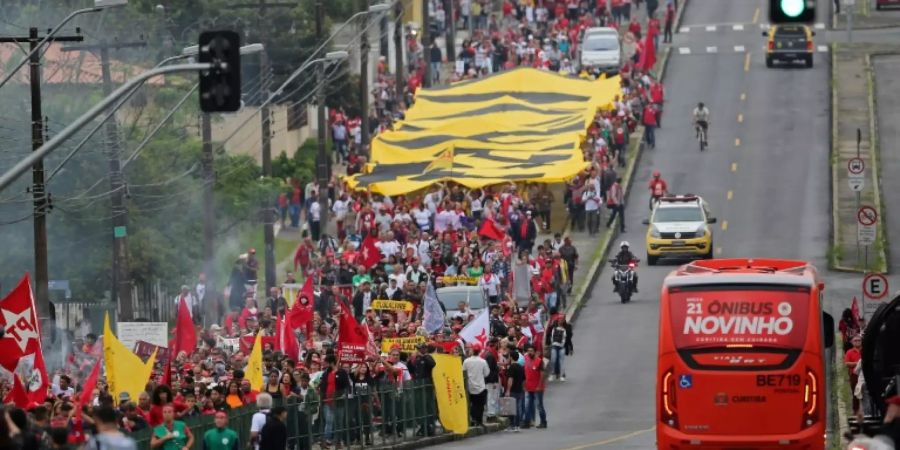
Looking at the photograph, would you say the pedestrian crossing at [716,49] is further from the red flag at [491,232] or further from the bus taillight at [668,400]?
the bus taillight at [668,400]

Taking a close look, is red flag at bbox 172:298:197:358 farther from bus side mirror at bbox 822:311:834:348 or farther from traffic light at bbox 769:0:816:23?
traffic light at bbox 769:0:816:23

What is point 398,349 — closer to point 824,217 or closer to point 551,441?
point 551,441

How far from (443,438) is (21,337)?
30.2ft

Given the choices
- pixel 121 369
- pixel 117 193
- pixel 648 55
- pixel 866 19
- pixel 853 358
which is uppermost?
pixel 866 19

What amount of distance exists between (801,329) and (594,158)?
34471 millimetres

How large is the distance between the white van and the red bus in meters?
53.0

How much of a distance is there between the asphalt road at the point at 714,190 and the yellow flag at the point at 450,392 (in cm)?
47

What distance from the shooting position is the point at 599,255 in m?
55.3

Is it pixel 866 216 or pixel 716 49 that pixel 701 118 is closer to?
pixel 716 49

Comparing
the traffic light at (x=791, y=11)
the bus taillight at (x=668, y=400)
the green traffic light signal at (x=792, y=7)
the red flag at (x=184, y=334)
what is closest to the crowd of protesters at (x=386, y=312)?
the red flag at (x=184, y=334)

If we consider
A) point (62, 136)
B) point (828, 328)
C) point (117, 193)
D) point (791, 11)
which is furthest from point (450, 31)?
point (791, 11)

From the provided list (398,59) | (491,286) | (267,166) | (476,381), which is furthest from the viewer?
(398,59)

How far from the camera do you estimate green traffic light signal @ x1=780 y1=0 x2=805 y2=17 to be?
22.9 m

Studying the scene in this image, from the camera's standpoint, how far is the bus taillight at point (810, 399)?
86.1ft
